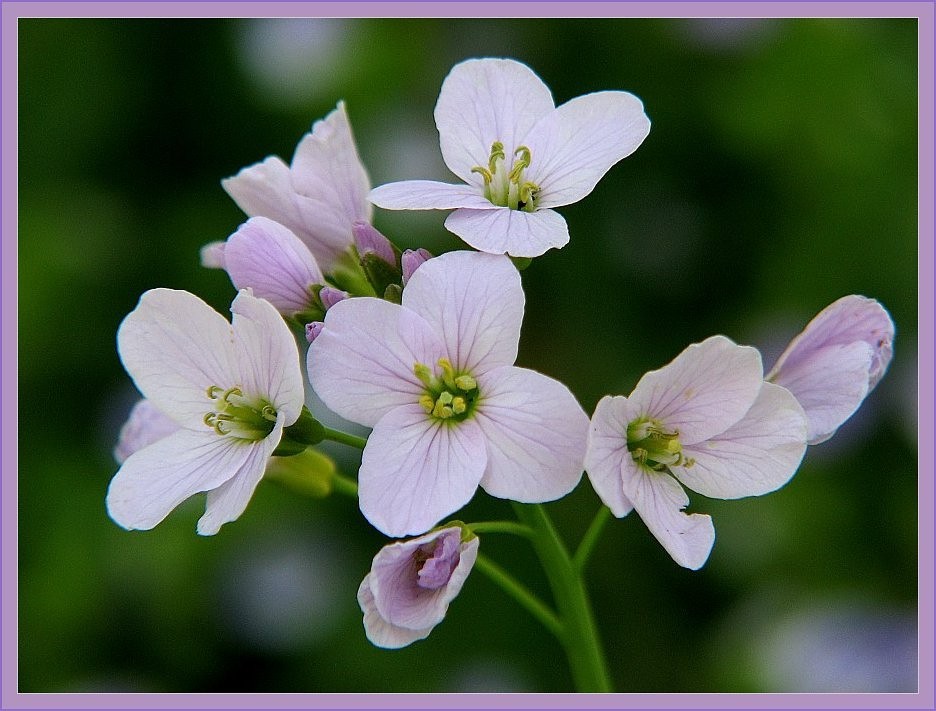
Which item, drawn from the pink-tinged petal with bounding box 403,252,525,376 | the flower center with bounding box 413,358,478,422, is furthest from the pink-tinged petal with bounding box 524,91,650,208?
the flower center with bounding box 413,358,478,422

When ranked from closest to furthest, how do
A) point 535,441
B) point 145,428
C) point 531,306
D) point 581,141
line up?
point 535,441
point 581,141
point 145,428
point 531,306

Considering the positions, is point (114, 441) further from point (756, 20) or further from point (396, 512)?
point (756, 20)

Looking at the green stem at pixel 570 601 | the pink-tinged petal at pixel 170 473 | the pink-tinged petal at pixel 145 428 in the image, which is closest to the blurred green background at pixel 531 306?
the pink-tinged petal at pixel 145 428

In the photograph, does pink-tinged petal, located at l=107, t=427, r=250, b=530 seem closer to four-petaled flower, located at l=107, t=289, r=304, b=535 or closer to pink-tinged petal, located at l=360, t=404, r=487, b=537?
four-petaled flower, located at l=107, t=289, r=304, b=535

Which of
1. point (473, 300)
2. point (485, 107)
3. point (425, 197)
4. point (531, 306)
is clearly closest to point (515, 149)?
point (485, 107)

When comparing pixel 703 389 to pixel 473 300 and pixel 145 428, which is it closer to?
pixel 473 300
